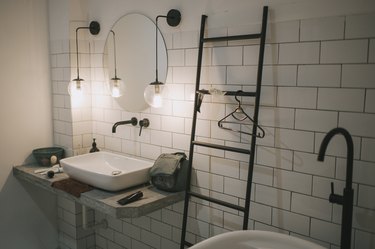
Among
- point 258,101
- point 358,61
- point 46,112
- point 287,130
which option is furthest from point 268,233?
point 46,112

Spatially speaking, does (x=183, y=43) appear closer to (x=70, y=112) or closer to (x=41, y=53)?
(x=70, y=112)

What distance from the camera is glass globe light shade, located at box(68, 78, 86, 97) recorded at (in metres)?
2.49

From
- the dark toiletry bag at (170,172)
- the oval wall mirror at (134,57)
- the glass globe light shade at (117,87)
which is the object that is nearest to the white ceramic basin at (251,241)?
the dark toiletry bag at (170,172)

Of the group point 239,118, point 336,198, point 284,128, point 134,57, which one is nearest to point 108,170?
point 134,57

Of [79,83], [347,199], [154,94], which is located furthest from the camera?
[79,83]

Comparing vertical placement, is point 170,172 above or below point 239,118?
below

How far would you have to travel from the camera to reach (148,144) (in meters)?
2.37

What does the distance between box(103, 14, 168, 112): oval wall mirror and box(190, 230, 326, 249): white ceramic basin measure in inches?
43.6

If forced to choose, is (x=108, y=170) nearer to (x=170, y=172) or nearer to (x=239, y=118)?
(x=170, y=172)

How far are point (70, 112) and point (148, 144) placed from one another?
759mm

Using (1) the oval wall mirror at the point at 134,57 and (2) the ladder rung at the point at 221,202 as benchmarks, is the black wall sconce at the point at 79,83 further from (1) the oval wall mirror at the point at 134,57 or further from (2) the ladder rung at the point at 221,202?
(2) the ladder rung at the point at 221,202

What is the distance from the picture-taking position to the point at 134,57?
7.91 feet

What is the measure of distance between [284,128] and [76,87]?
5.12ft

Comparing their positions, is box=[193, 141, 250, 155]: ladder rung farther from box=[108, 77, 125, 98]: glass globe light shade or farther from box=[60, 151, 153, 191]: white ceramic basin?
box=[108, 77, 125, 98]: glass globe light shade
